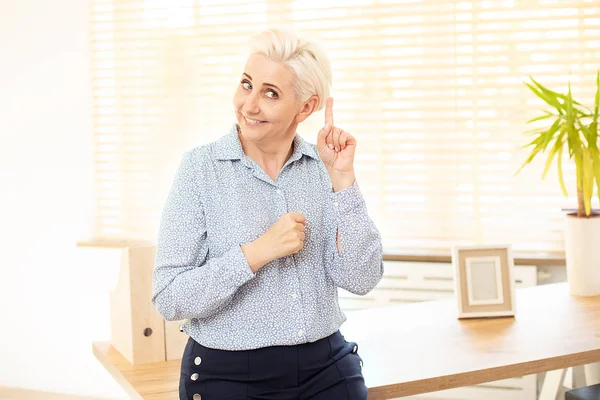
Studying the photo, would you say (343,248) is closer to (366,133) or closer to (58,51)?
(366,133)

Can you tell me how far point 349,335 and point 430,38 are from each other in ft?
5.76

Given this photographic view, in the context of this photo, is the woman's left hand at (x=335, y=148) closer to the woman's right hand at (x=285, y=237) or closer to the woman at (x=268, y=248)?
the woman at (x=268, y=248)

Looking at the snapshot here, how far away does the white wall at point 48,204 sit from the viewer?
4.23 meters

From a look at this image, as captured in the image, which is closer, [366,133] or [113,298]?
[113,298]

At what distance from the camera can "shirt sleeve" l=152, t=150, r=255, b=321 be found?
1.79 meters

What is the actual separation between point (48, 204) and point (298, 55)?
2.76 meters

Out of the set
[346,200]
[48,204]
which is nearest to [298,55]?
[346,200]

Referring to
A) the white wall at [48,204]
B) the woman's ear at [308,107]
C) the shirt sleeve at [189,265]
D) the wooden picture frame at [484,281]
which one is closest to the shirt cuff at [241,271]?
the shirt sleeve at [189,265]

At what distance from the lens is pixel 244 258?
1795mm

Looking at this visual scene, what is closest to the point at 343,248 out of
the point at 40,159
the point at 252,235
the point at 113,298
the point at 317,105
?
the point at 252,235

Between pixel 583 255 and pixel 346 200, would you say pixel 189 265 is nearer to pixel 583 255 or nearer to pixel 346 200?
pixel 346 200

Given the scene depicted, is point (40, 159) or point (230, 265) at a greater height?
point (40, 159)

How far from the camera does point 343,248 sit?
1955mm

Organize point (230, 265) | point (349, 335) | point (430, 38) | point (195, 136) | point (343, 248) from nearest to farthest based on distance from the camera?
point (230, 265) < point (343, 248) < point (349, 335) < point (430, 38) < point (195, 136)
